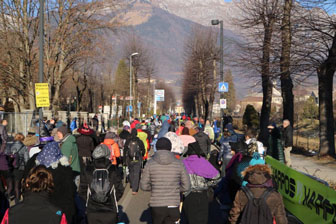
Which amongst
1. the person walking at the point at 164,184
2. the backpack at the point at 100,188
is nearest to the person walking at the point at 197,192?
the person walking at the point at 164,184

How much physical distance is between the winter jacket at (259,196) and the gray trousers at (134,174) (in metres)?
6.44

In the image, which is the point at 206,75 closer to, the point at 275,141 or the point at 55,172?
the point at 275,141

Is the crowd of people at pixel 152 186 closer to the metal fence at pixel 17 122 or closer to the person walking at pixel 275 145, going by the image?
the person walking at pixel 275 145

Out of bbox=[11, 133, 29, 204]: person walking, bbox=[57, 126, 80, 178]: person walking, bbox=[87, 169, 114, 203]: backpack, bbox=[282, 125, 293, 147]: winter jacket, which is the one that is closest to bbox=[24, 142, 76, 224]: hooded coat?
bbox=[87, 169, 114, 203]: backpack

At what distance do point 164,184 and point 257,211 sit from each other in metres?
1.50

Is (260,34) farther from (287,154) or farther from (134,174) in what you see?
(134,174)

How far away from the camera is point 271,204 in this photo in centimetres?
471


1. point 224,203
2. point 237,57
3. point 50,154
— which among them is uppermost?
point 237,57

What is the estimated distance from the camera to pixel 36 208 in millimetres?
3961

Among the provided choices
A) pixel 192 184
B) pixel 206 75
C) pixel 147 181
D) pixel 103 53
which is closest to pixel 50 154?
pixel 147 181

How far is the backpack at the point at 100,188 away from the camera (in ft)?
18.9

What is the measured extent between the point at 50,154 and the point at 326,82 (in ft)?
51.5

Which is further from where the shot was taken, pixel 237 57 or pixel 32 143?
pixel 237 57

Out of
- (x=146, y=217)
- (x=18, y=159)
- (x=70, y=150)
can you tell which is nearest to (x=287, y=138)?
(x=146, y=217)
